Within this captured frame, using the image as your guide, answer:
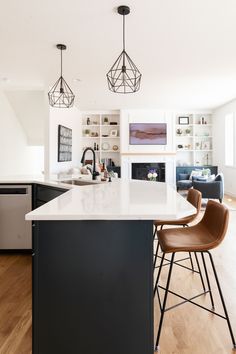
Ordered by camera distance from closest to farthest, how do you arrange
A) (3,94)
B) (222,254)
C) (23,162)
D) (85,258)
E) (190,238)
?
(85,258)
(190,238)
(222,254)
(3,94)
(23,162)

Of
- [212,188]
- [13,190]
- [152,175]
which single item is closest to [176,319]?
[13,190]

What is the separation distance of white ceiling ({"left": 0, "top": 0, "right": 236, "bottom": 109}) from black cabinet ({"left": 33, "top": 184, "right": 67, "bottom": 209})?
1792 millimetres

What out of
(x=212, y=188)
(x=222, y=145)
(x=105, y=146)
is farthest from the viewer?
(x=105, y=146)

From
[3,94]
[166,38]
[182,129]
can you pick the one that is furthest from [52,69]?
[182,129]

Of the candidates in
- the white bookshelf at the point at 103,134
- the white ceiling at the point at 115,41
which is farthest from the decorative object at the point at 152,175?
the white ceiling at the point at 115,41

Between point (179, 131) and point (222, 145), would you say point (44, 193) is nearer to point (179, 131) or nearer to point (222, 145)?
point (222, 145)

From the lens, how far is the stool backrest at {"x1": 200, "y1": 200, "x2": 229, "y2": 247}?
1.60 meters

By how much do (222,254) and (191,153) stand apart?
613 centimetres

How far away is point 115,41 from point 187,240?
2.75 metres

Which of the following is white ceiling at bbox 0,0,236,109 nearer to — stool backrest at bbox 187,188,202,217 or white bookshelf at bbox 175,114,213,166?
stool backrest at bbox 187,188,202,217

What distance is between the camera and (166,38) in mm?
3342

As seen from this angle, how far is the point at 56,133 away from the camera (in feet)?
17.7

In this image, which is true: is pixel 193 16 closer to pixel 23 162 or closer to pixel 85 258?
pixel 85 258

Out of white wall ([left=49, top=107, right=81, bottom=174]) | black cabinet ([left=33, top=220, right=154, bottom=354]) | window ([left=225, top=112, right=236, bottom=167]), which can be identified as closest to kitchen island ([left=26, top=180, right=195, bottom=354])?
black cabinet ([left=33, top=220, right=154, bottom=354])
